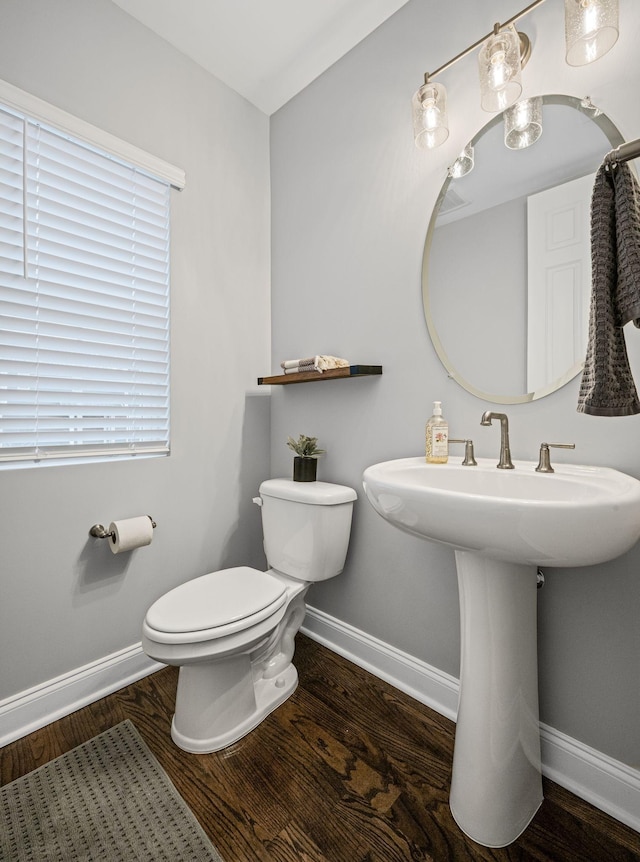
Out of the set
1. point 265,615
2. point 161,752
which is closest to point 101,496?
point 265,615

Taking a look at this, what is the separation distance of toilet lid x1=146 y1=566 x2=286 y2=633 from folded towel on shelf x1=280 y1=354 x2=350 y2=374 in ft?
2.64

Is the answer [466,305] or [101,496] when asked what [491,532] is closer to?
[466,305]

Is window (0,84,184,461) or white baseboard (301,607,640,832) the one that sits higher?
window (0,84,184,461)

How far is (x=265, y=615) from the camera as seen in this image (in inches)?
52.2

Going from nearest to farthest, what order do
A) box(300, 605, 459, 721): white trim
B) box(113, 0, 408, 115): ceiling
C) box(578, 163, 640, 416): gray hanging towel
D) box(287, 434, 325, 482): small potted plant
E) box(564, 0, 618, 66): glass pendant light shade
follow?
box(578, 163, 640, 416): gray hanging towel
box(564, 0, 618, 66): glass pendant light shade
box(300, 605, 459, 721): white trim
box(113, 0, 408, 115): ceiling
box(287, 434, 325, 482): small potted plant

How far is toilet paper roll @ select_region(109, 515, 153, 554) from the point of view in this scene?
4.84ft

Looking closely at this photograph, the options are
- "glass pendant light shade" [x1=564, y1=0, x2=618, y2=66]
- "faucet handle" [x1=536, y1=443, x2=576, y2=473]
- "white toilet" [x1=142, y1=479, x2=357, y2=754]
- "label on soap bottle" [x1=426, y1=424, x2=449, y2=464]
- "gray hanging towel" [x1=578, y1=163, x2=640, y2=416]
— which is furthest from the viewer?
"label on soap bottle" [x1=426, y1=424, x2=449, y2=464]

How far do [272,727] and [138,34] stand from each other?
A: 8.35 feet

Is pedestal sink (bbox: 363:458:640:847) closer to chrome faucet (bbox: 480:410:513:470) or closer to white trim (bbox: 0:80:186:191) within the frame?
chrome faucet (bbox: 480:410:513:470)

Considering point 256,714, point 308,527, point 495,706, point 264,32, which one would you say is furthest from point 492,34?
point 256,714

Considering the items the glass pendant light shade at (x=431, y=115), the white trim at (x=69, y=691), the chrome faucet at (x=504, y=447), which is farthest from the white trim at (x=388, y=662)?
the glass pendant light shade at (x=431, y=115)

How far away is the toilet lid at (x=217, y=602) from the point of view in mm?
1227

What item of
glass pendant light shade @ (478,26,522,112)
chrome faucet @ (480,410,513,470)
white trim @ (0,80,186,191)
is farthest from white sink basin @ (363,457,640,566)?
white trim @ (0,80,186,191)

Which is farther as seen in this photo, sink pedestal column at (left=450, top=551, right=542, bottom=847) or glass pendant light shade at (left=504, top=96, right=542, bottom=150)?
glass pendant light shade at (left=504, top=96, right=542, bottom=150)
